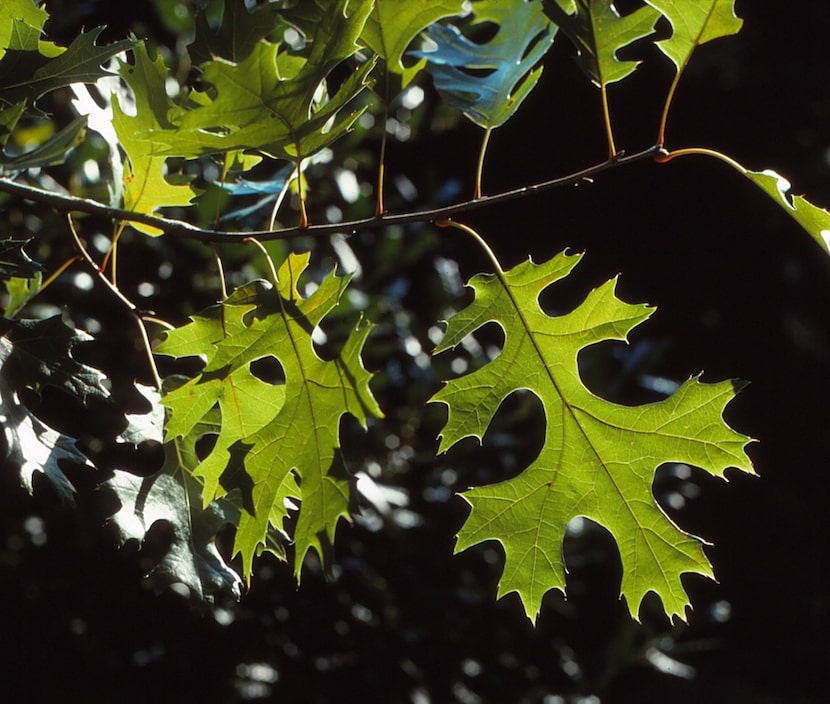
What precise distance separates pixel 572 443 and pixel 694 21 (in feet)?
1.54

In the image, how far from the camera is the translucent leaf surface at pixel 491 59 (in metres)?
1.16

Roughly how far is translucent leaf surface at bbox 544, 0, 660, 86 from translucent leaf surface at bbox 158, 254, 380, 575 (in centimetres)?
34

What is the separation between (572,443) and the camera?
3.56 ft

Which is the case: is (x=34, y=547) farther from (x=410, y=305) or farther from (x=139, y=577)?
(x=410, y=305)

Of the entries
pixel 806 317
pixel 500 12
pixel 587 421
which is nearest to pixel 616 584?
pixel 587 421

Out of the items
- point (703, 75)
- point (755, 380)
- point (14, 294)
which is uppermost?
point (14, 294)

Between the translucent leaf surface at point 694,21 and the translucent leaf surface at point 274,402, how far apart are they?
0.42 meters

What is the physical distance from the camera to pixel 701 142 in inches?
144

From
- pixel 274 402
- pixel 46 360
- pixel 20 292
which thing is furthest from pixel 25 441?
Result: pixel 20 292

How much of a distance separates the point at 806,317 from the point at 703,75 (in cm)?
117

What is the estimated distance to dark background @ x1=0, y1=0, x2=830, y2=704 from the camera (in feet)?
5.79

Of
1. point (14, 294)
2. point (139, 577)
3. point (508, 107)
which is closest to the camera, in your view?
point (508, 107)

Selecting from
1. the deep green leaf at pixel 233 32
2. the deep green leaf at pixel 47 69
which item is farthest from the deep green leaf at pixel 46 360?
the deep green leaf at pixel 233 32

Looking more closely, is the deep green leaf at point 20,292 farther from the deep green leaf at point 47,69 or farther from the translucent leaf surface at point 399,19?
the translucent leaf surface at point 399,19
